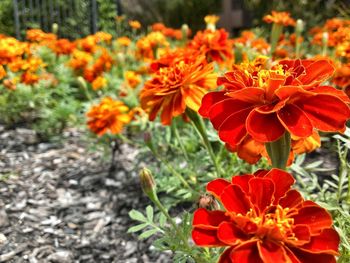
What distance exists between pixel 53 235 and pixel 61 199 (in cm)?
31

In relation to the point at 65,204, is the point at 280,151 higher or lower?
higher

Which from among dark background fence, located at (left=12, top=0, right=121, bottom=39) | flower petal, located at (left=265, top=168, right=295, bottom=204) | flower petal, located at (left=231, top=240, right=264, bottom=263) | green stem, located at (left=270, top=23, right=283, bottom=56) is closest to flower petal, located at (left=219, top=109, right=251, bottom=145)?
flower petal, located at (left=265, top=168, right=295, bottom=204)

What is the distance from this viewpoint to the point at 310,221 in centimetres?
83

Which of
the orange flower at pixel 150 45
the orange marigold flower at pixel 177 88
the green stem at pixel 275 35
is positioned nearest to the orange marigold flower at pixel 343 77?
the orange marigold flower at pixel 177 88

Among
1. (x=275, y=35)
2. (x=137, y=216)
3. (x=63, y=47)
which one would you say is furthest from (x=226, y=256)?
(x=63, y=47)

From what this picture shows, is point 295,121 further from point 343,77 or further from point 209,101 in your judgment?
point 343,77

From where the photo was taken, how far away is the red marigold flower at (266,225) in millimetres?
763

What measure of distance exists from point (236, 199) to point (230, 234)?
0.28ft

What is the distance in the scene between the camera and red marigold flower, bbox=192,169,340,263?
76 centimetres

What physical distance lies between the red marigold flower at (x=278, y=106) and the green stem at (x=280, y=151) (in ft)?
0.21

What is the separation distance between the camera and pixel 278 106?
888 mm

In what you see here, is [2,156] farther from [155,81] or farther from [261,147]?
[261,147]

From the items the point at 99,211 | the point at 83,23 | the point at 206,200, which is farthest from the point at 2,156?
the point at 83,23

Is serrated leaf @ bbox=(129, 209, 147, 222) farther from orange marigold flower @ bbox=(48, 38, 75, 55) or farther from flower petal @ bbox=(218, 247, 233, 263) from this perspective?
orange marigold flower @ bbox=(48, 38, 75, 55)
